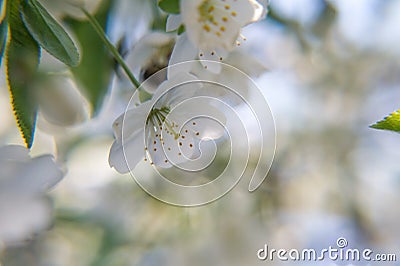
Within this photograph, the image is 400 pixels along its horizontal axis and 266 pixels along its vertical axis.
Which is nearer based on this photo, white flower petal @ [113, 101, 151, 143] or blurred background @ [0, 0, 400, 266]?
white flower petal @ [113, 101, 151, 143]

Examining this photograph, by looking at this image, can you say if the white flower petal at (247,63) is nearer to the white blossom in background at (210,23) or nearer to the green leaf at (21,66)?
the white blossom in background at (210,23)

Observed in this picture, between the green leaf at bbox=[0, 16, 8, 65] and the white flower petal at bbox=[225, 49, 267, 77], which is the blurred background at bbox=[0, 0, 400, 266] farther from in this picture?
the green leaf at bbox=[0, 16, 8, 65]

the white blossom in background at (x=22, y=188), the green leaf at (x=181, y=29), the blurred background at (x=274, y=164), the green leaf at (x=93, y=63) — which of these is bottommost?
the blurred background at (x=274, y=164)

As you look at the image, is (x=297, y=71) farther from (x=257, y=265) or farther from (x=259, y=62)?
A: (x=259, y=62)

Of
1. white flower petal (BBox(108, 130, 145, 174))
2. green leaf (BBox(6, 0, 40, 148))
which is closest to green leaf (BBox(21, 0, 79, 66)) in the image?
green leaf (BBox(6, 0, 40, 148))

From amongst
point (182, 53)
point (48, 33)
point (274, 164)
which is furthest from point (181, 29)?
point (274, 164)

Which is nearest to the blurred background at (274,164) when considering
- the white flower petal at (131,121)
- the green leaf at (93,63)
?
the green leaf at (93,63)
